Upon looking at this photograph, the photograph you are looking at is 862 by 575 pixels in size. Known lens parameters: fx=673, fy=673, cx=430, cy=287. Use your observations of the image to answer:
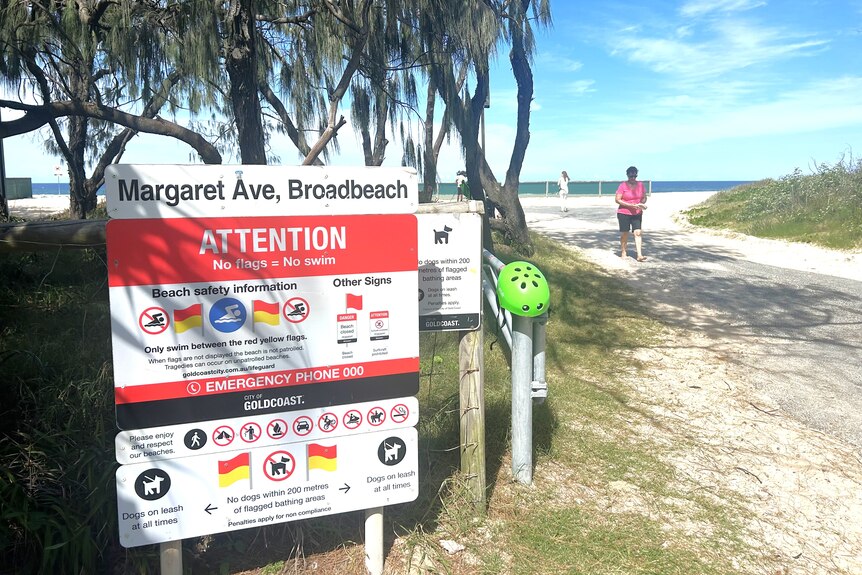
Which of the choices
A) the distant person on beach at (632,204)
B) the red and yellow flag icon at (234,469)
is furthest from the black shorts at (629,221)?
the red and yellow flag icon at (234,469)

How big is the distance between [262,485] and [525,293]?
1512mm

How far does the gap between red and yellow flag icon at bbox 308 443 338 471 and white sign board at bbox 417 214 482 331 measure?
795mm

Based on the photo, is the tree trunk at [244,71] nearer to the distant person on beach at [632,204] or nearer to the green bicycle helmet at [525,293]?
the green bicycle helmet at [525,293]

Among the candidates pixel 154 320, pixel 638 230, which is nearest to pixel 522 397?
pixel 154 320

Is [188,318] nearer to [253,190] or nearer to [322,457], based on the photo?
[253,190]

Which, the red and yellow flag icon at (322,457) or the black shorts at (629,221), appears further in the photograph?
the black shorts at (629,221)

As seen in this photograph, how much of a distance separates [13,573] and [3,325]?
2503 millimetres

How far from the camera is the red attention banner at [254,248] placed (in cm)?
242

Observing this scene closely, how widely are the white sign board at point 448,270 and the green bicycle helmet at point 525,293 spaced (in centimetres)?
15

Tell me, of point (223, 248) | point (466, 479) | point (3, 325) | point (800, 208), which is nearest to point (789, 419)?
point (466, 479)

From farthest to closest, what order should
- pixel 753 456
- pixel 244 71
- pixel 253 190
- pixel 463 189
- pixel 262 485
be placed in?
1. pixel 463 189
2. pixel 244 71
3. pixel 753 456
4. pixel 262 485
5. pixel 253 190

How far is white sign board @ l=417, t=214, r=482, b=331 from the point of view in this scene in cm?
332

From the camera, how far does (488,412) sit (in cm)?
438

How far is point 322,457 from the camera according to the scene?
109 inches
